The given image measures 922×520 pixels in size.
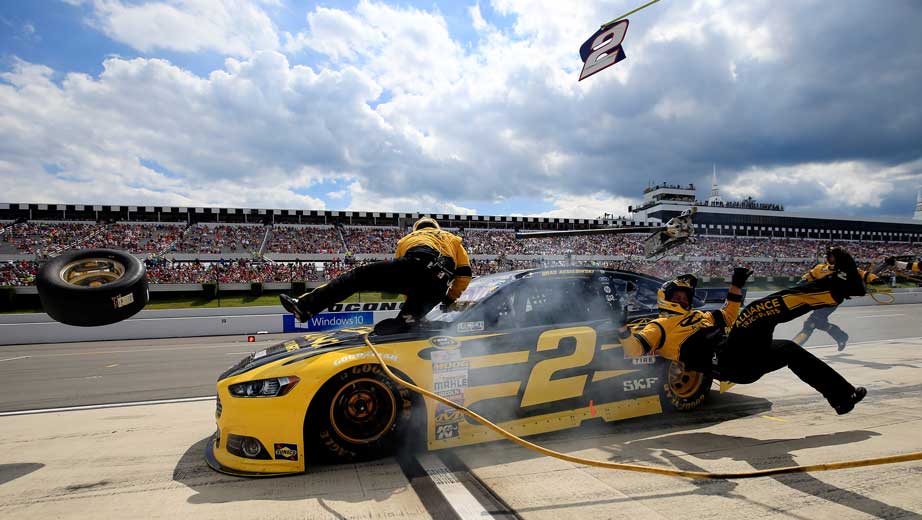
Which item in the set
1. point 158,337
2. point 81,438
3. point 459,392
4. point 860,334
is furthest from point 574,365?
point 158,337

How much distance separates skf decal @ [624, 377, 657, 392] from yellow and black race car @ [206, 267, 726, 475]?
1cm

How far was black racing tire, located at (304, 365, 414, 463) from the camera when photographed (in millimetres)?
3293

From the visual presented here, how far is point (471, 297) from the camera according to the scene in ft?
14.0

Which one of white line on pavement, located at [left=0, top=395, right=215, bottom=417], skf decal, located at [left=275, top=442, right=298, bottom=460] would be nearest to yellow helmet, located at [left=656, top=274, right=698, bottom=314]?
skf decal, located at [left=275, top=442, right=298, bottom=460]

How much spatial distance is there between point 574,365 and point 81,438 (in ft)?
14.3

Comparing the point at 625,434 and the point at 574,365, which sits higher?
the point at 574,365

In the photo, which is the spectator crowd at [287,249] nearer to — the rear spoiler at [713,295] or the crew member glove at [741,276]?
the rear spoiler at [713,295]

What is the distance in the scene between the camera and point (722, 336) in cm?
415

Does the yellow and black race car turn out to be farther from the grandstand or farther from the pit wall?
the grandstand

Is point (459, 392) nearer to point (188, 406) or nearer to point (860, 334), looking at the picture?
point (188, 406)

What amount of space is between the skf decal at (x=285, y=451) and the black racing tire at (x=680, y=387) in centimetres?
317

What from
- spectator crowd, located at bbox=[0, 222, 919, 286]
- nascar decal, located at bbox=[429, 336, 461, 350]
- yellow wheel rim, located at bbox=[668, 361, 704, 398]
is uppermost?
spectator crowd, located at bbox=[0, 222, 919, 286]

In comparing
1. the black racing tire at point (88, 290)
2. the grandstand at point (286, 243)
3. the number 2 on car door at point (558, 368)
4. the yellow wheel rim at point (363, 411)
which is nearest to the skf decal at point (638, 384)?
the number 2 on car door at point (558, 368)

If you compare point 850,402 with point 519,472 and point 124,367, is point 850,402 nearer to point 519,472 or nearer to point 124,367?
point 519,472
